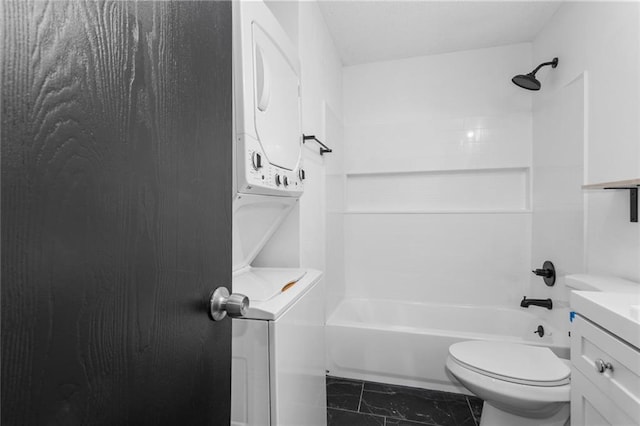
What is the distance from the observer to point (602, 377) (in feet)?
3.05

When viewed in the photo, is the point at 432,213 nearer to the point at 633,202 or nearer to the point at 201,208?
the point at 633,202

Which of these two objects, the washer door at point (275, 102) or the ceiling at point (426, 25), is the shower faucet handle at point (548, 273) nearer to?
the ceiling at point (426, 25)

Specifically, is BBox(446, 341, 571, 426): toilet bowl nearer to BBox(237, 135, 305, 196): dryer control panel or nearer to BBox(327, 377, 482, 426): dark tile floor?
BBox(327, 377, 482, 426): dark tile floor

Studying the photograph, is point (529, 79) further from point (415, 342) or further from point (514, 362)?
point (415, 342)

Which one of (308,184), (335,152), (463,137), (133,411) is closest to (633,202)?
(463,137)

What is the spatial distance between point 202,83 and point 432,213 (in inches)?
96.9

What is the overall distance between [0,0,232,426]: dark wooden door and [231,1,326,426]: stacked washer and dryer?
370mm

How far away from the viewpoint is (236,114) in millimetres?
1116

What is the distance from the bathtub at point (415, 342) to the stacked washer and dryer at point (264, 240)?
0.71m

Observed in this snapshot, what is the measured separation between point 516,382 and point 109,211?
1716 mm

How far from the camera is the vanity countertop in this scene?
0.83 metres

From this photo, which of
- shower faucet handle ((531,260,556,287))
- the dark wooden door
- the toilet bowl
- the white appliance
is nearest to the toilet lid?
the toilet bowl

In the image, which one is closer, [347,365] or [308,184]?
[308,184]

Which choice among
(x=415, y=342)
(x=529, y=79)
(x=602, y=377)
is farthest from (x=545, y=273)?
(x=602, y=377)
